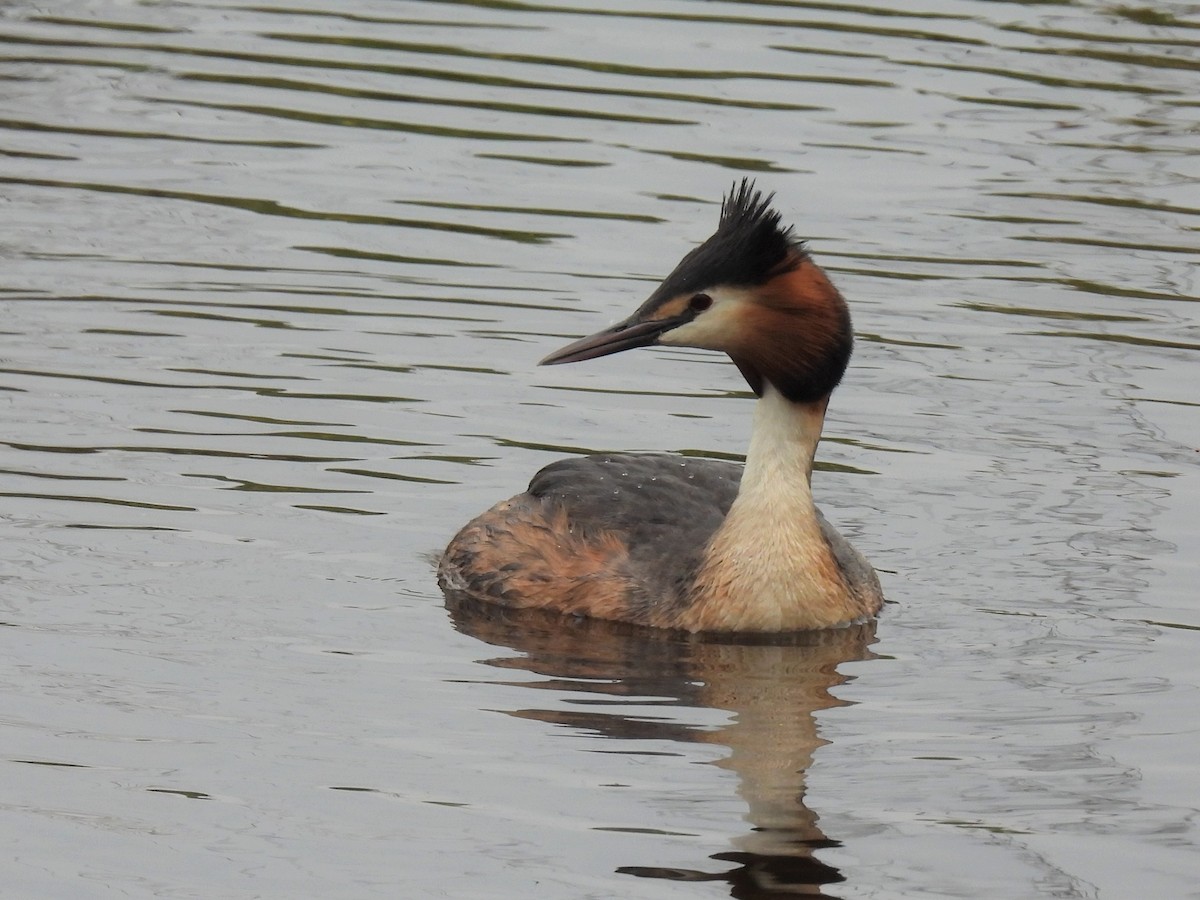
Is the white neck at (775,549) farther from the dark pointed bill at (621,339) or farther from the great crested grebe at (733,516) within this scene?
the dark pointed bill at (621,339)

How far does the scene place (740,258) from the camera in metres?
9.27

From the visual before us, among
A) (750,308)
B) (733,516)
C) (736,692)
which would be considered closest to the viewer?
(736,692)

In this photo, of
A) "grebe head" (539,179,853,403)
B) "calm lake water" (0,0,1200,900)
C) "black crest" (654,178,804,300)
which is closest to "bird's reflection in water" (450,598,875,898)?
"calm lake water" (0,0,1200,900)

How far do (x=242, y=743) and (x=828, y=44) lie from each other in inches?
400

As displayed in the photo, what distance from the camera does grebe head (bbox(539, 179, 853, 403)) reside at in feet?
30.3

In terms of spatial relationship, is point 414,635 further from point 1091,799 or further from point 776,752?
point 1091,799

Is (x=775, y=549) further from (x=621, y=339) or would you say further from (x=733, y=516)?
(x=621, y=339)

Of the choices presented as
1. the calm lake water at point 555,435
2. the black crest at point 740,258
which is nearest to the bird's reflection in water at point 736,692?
the calm lake water at point 555,435

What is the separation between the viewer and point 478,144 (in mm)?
15039

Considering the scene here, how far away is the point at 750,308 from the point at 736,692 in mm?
1479

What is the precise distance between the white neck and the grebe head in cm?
20

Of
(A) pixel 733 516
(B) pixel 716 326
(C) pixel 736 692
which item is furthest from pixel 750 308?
(C) pixel 736 692

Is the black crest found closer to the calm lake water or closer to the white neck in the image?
the white neck

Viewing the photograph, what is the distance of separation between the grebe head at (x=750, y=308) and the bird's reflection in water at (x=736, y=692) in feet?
3.18
